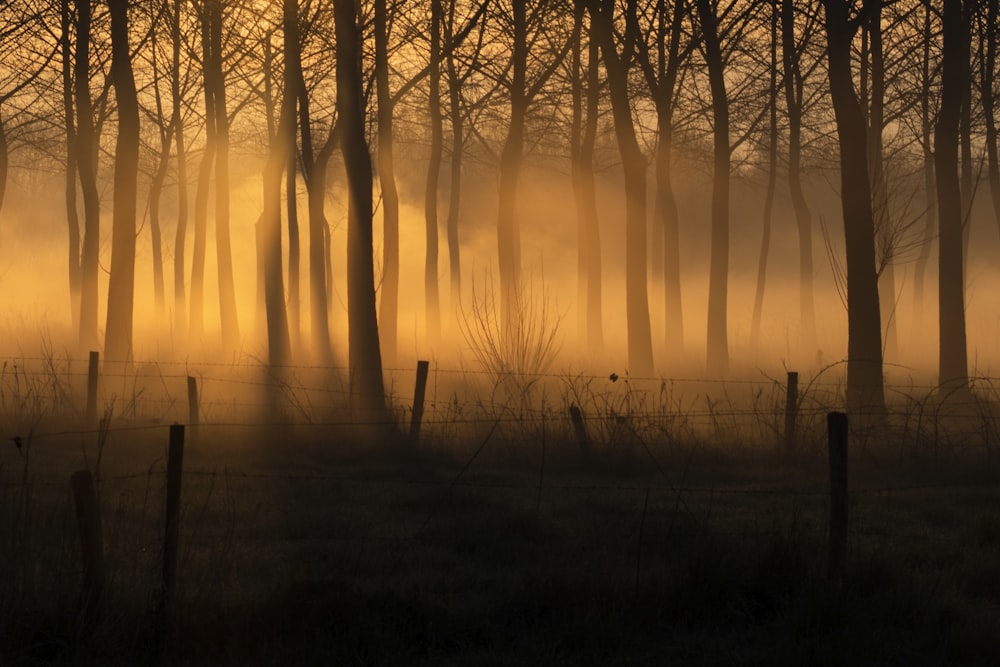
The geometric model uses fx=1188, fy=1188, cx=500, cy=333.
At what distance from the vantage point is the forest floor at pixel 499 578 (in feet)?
19.2

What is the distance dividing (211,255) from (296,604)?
6207 centimetres

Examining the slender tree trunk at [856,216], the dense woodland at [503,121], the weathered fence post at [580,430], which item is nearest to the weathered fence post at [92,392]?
the dense woodland at [503,121]

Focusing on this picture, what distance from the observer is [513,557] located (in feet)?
25.9

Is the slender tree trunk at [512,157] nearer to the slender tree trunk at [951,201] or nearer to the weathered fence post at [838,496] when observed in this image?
the slender tree trunk at [951,201]

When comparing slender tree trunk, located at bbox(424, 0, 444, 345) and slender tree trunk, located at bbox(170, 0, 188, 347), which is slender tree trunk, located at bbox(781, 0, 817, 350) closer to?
slender tree trunk, located at bbox(424, 0, 444, 345)

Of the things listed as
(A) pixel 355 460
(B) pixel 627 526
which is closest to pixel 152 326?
(A) pixel 355 460

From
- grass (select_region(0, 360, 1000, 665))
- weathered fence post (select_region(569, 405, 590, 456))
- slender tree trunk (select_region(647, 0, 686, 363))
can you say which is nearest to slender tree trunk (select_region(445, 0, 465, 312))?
slender tree trunk (select_region(647, 0, 686, 363))

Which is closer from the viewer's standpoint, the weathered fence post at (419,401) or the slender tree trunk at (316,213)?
the weathered fence post at (419,401)

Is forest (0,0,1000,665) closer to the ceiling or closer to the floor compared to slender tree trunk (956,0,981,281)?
closer to the floor

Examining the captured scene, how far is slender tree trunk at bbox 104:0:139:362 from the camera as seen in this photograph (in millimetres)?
16516

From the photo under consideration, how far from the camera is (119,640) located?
18.7ft

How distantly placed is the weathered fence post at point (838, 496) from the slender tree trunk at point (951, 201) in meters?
9.40

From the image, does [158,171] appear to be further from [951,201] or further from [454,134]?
[951,201]

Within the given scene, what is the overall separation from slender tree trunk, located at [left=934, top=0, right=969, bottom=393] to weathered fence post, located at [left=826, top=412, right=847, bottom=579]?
940 cm
